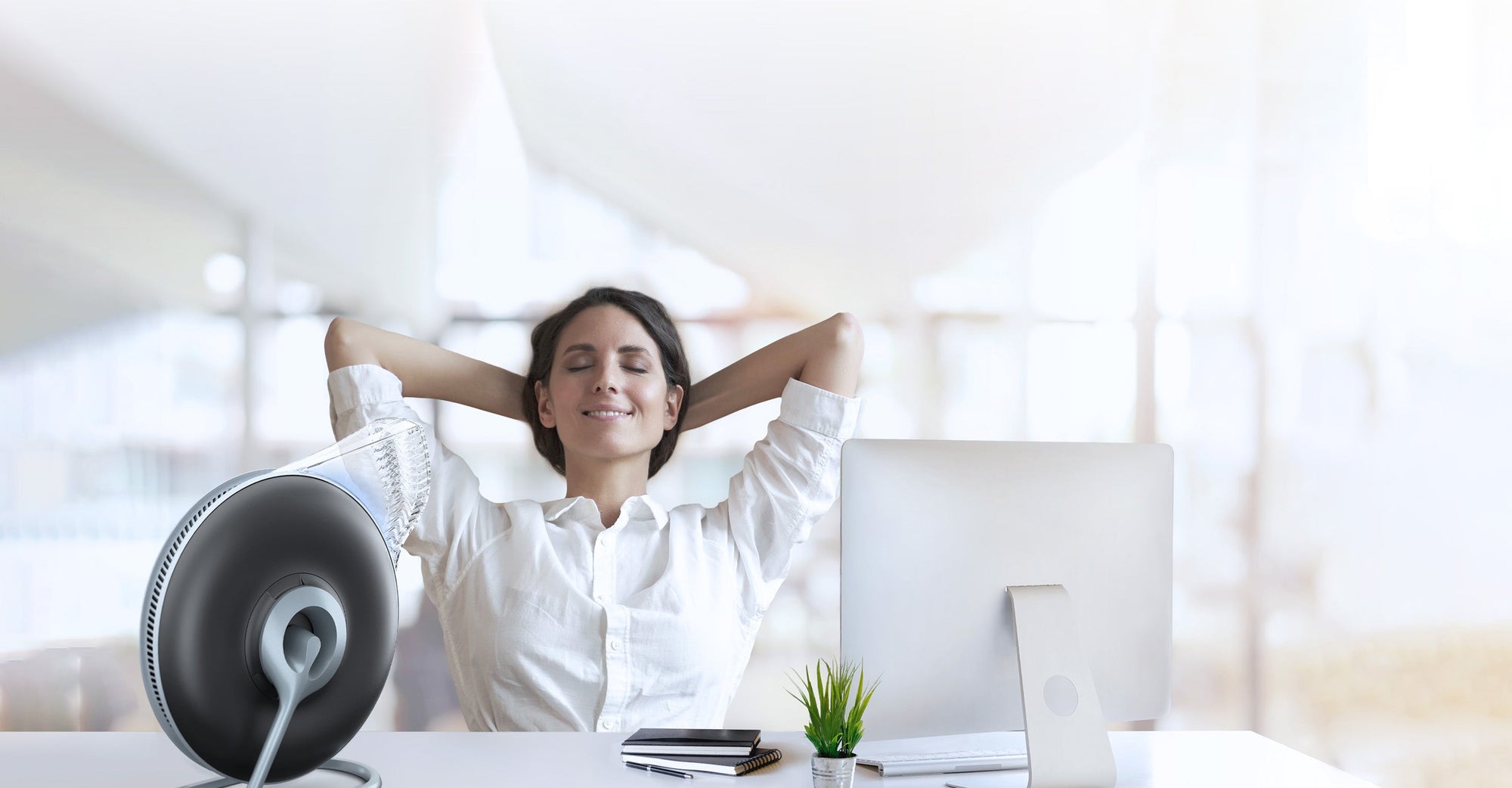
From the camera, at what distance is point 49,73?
237 cm

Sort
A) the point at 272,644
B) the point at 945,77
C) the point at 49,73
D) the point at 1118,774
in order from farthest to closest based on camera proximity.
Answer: the point at 945,77, the point at 49,73, the point at 1118,774, the point at 272,644

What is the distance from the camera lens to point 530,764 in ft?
3.76

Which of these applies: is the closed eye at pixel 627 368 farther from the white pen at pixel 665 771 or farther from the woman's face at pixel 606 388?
the white pen at pixel 665 771

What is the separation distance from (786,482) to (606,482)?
1.16ft

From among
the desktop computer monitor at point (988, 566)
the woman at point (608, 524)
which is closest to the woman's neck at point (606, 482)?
the woman at point (608, 524)

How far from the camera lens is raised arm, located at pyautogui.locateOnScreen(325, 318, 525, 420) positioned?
1868mm

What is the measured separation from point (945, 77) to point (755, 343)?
0.86 m

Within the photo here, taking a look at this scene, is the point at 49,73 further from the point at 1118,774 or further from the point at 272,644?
the point at 1118,774

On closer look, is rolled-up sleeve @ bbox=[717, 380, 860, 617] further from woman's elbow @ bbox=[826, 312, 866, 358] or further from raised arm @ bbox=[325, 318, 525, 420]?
raised arm @ bbox=[325, 318, 525, 420]

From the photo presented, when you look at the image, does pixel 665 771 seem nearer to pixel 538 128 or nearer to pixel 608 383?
pixel 608 383

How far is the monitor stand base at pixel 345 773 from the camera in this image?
100cm

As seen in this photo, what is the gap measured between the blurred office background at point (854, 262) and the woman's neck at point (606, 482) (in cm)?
59

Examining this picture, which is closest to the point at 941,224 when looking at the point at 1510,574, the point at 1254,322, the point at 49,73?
the point at 1254,322

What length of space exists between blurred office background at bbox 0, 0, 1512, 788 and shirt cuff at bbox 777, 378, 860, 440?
0.70m
